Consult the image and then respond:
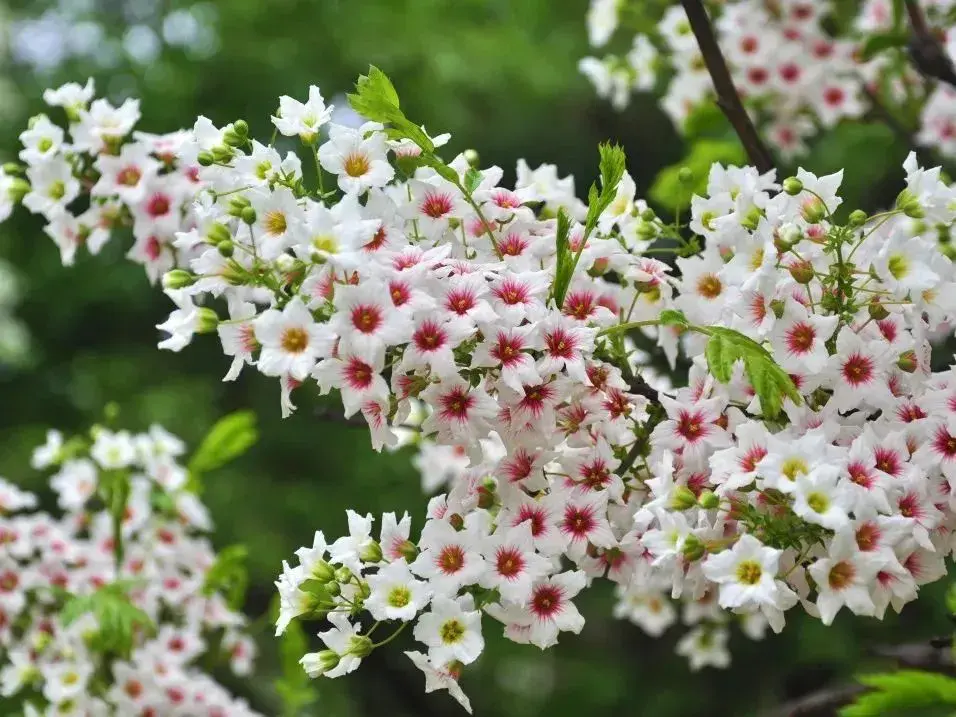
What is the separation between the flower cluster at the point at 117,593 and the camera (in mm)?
2031

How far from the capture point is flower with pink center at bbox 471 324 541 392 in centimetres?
113

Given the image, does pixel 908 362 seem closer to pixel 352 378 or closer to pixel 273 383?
pixel 352 378

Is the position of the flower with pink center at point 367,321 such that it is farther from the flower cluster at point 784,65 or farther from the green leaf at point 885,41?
the flower cluster at point 784,65

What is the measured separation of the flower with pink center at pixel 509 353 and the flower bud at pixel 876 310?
408 mm

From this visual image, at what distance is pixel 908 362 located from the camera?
4.07 ft

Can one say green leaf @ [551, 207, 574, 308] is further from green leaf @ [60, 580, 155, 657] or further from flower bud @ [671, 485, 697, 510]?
green leaf @ [60, 580, 155, 657]

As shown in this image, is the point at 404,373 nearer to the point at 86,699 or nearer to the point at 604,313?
the point at 604,313

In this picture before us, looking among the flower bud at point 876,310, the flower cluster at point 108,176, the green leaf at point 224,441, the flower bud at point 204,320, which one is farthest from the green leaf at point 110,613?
the flower bud at point 876,310

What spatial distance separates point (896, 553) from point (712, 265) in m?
0.41

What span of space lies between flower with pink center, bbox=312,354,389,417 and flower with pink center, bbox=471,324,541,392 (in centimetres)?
11

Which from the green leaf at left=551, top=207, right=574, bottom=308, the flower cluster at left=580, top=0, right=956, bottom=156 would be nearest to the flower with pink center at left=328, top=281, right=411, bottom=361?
the green leaf at left=551, top=207, right=574, bottom=308

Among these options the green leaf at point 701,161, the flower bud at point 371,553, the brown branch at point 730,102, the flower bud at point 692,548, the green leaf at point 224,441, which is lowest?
the flower bud at point 692,548

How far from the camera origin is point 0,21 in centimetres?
682

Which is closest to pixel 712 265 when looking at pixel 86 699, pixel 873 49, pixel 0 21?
pixel 873 49
